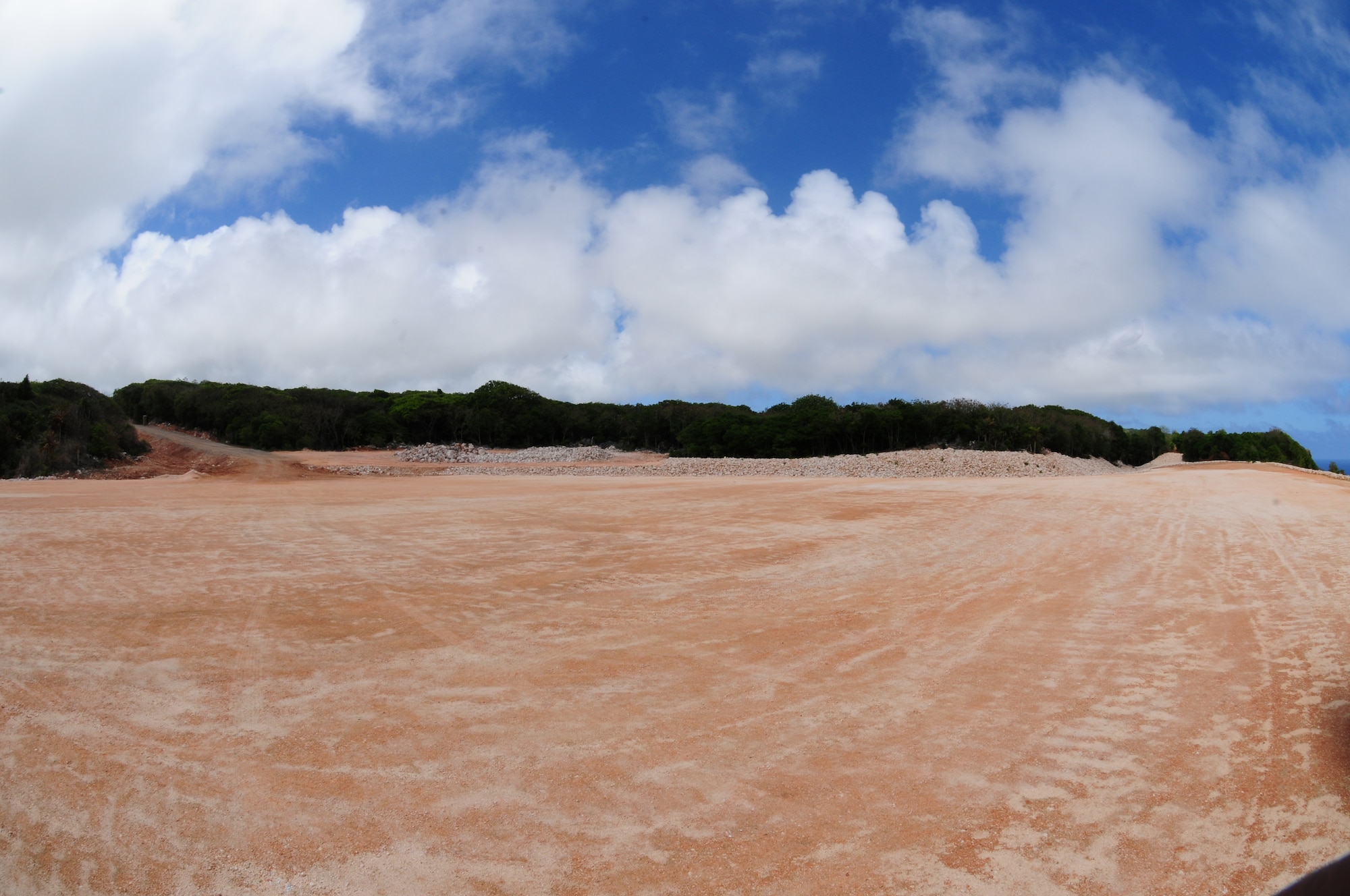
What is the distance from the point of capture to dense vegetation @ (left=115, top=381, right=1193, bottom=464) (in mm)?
47344

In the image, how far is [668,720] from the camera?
5.56m

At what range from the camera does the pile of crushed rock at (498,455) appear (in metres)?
42.4

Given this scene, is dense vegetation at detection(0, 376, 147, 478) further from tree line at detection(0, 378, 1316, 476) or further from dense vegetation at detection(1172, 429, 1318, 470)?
dense vegetation at detection(1172, 429, 1318, 470)

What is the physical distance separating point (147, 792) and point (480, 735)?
6.19 feet

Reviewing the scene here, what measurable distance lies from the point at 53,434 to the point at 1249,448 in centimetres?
6604

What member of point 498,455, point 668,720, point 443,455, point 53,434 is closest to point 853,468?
point 498,455

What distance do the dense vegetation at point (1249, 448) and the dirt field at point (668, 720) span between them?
4911cm

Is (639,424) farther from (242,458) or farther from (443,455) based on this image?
(242,458)

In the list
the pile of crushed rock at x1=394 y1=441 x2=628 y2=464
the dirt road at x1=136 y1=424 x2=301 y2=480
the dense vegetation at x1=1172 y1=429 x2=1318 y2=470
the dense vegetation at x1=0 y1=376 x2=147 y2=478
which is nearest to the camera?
the dense vegetation at x1=0 y1=376 x2=147 y2=478

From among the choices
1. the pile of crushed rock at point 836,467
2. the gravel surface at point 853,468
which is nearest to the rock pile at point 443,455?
the pile of crushed rock at point 836,467

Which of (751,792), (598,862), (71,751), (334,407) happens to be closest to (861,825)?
(751,792)

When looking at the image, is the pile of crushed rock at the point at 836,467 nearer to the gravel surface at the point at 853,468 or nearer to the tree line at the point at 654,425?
the gravel surface at the point at 853,468

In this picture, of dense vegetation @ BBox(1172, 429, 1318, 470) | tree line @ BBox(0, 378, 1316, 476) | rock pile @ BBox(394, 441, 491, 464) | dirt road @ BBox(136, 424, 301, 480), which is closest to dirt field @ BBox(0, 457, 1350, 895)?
dirt road @ BBox(136, 424, 301, 480)

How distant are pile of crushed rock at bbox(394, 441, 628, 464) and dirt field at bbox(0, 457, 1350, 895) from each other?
30264 mm
